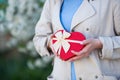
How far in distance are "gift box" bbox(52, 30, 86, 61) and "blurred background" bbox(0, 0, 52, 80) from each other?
2.85 meters

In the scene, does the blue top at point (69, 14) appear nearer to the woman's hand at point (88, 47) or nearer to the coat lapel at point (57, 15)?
the coat lapel at point (57, 15)

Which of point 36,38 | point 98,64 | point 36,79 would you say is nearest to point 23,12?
point 36,79

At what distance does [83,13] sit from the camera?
3.62 metres

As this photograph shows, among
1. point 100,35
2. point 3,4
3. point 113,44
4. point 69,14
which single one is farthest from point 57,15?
point 3,4

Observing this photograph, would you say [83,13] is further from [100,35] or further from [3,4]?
[3,4]

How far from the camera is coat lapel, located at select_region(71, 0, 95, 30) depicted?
359cm

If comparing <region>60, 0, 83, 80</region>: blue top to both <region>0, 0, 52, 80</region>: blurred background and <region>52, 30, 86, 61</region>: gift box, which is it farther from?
<region>0, 0, 52, 80</region>: blurred background

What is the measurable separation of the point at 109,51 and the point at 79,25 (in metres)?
0.27

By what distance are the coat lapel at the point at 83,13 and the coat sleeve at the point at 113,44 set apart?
16 cm

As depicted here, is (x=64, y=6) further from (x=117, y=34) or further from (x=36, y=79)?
(x=36, y=79)

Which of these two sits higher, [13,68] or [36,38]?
[36,38]

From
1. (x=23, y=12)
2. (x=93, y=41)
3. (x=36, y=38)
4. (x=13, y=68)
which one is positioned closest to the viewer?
(x=93, y=41)

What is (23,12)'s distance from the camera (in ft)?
21.6

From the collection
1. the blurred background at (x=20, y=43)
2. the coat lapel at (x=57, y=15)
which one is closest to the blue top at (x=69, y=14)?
the coat lapel at (x=57, y=15)
